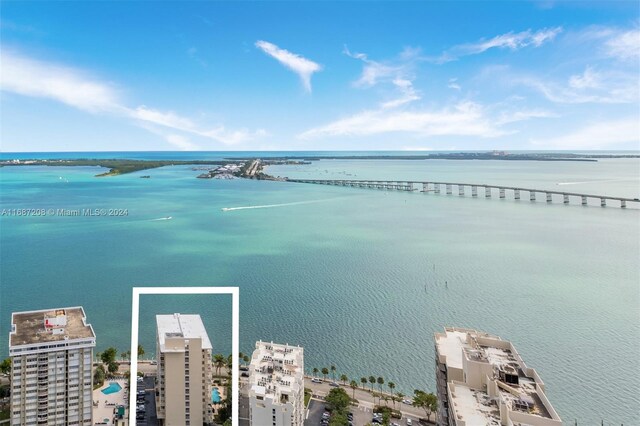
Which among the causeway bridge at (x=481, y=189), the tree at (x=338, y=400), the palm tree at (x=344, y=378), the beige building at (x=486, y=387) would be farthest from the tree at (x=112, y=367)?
the causeway bridge at (x=481, y=189)

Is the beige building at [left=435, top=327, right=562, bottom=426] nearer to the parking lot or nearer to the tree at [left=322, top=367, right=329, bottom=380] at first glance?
the parking lot

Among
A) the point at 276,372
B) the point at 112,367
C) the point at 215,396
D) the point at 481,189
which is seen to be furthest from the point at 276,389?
the point at 481,189

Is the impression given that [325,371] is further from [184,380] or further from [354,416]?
[184,380]

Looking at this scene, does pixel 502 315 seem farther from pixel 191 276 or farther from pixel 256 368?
pixel 191 276

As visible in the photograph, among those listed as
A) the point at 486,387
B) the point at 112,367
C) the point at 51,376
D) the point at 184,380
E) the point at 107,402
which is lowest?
the point at 107,402

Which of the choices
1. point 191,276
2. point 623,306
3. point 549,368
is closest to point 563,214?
point 623,306
